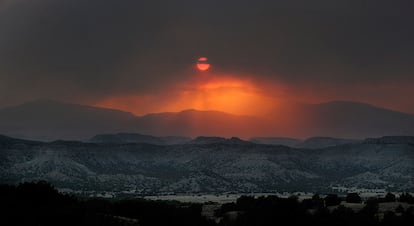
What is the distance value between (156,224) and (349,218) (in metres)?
20.8

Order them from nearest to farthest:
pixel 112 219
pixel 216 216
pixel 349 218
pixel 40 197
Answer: pixel 112 219
pixel 349 218
pixel 40 197
pixel 216 216

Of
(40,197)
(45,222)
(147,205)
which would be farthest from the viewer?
(147,205)

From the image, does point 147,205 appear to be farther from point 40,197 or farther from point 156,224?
point 156,224

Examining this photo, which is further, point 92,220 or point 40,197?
point 40,197

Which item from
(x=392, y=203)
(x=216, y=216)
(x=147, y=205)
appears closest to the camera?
(x=147, y=205)

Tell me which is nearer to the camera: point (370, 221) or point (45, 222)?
point (45, 222)

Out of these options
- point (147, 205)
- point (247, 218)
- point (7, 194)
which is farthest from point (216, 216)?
point (7, 194)

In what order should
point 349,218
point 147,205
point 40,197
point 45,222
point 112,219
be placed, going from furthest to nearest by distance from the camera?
point 147,205 → point 40,197 → point 349,218 → point 112,219 → point 45,222

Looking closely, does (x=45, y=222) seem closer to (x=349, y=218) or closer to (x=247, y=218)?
(x=247, y=218)

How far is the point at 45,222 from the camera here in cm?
5884

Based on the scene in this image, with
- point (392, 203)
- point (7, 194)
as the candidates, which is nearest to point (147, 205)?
point (7, 194)

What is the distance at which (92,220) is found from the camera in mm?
60500

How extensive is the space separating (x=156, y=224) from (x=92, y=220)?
5.95m

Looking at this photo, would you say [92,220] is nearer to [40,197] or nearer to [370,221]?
[40,197]
